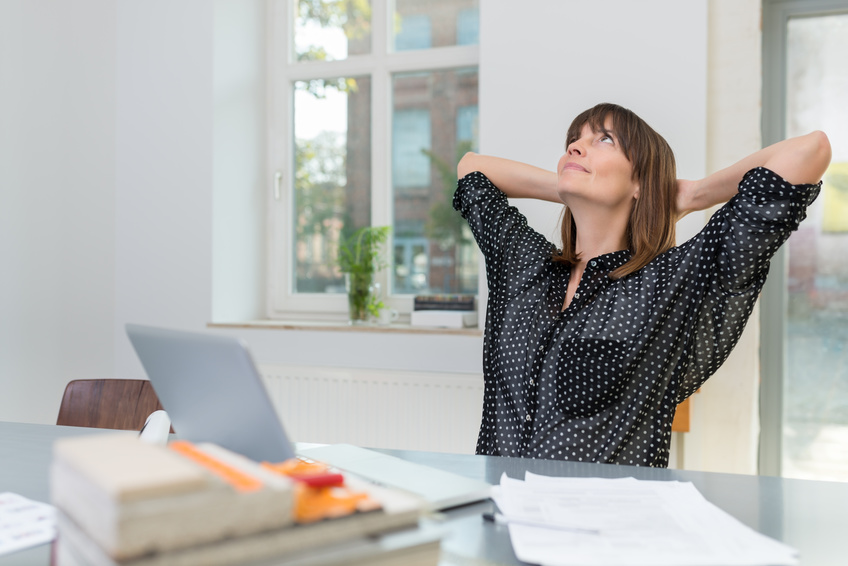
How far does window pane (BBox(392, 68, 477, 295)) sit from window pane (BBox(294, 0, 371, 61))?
0.82 ft

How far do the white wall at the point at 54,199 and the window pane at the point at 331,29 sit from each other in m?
0.79

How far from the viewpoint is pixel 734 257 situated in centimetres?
129

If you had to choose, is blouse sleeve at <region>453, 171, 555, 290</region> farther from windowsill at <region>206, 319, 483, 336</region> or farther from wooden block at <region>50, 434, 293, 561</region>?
wooden block at <region>50, 434, 293, 561</region>

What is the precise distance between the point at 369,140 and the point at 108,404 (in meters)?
1.72

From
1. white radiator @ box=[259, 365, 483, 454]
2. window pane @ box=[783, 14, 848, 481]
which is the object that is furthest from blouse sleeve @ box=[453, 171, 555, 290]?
window pane @ box=[783, 14, 848, 481]

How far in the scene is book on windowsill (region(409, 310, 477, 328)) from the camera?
2.64 m

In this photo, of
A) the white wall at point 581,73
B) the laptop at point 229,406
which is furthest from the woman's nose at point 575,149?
the laptop at point 229,406

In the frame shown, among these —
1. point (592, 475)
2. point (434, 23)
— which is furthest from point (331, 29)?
point (592, 475)

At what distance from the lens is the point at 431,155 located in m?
2.96

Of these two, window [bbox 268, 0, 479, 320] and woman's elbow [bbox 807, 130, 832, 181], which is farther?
window [bbox 268, 0, 479, 320]

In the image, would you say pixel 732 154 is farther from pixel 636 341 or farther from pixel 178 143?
pixel 178 143

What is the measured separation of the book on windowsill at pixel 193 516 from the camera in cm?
44

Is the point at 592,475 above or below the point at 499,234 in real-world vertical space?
below

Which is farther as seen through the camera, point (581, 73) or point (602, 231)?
point (581, 73)
